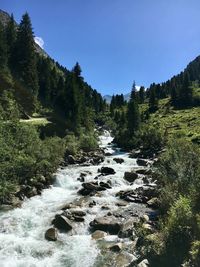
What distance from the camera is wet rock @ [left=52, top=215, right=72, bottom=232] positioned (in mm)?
27359

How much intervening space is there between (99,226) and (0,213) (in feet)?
→ 29.0

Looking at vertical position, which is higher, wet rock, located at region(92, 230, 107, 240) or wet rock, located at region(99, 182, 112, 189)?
wet rock, located at region(99, 182, 112, 189)

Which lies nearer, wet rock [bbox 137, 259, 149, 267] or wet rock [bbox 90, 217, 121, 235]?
wet rock [bbox 137, 259, 149, 267]

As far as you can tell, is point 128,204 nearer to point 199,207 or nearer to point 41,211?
point 41,211

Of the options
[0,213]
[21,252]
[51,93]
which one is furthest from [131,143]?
[21,252]

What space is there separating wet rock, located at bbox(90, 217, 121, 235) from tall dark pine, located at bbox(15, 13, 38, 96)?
205 feet

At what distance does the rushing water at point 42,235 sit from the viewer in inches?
862

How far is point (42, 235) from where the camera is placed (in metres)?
25.9

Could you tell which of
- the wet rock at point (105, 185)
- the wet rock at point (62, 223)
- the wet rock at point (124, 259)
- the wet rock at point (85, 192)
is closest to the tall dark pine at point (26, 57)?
the wet rock at point (105, 185)

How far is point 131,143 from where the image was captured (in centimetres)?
9088

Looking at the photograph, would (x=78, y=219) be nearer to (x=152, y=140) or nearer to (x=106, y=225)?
(x=106, y=225)

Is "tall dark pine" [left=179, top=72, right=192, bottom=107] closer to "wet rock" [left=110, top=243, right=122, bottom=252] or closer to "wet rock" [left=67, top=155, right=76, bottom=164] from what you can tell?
"wet rock" [left=67, top=155, right=76, bottom=164]

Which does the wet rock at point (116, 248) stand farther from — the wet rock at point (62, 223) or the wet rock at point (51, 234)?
the wet rock at point (62, 223)

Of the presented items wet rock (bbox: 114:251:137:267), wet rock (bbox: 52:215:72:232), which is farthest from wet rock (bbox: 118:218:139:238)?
wet rock (bbox: 52:215:72:232)
